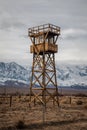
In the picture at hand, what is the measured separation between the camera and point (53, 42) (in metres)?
41.7

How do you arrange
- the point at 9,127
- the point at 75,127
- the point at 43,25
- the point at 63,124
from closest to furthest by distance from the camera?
the point at 9,127 < the point at 75,127 < the point at 63,124 < the point at 43,25

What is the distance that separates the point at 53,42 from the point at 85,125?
20.2 metres

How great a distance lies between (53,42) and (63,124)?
19748 mm

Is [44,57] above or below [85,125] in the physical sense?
above

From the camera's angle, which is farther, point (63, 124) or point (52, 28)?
point (52, 28)

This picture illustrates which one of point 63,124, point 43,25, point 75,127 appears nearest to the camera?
point 75,127

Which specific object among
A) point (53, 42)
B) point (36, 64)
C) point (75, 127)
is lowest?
point (75, 127)

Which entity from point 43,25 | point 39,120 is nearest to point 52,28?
point 43,25

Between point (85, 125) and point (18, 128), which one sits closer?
point (18, 128)

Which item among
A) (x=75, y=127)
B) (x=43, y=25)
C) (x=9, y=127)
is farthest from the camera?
(x=43, y=25)

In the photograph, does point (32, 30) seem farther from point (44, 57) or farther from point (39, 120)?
point (39, 120)

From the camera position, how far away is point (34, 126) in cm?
2202

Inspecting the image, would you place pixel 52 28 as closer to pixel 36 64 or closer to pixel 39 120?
pixel 36 64

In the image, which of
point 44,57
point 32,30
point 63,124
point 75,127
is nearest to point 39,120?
point 63,124
